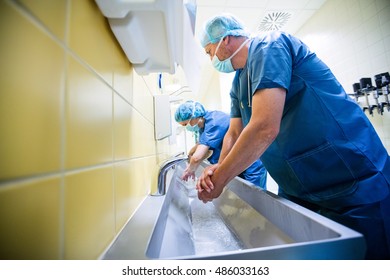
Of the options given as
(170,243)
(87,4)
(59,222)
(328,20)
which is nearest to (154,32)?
(87,4)

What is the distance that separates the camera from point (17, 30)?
19cm

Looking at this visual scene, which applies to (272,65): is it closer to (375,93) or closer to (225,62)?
(225,62)

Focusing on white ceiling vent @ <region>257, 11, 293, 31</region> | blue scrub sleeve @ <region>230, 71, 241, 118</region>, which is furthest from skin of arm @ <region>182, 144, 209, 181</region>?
white ceiling vent @ <region>257, 11, 293, 31</region>

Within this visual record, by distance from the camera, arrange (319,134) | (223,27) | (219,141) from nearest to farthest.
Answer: (319,134) < (223,27) < (219,141)

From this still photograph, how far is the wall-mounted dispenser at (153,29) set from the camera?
376mm

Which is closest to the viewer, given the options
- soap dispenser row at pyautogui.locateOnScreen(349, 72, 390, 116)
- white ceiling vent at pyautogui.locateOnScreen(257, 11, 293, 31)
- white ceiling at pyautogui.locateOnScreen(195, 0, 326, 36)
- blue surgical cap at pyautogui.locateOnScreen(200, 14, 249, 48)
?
blue surgical cap at pyautogui.locateOnScreen(200, 14, 249, 48)

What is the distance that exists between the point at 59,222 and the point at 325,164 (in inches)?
26.0

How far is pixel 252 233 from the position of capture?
0.57 meters

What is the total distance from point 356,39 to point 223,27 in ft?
5.85

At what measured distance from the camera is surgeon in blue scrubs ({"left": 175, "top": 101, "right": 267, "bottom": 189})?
1.19m

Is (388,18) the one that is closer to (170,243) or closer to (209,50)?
(209,50)

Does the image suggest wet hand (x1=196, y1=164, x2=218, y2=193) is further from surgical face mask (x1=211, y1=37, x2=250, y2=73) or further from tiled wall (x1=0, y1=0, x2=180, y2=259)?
surgical face mask (x1=211, y1=37, x2=250, y2=73)

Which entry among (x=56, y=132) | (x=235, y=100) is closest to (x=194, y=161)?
(x=235, y=100)

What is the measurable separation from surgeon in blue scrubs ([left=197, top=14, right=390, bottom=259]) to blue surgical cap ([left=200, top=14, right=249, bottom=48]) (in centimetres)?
21
